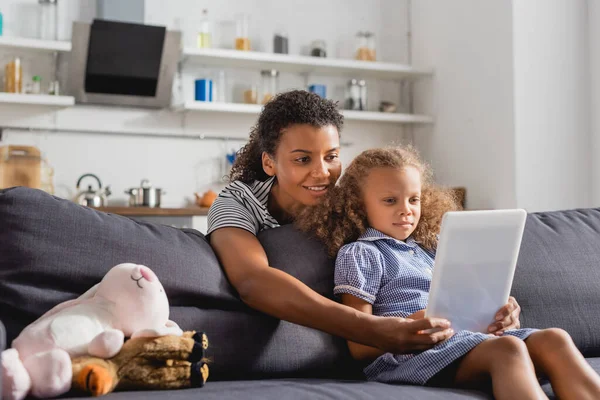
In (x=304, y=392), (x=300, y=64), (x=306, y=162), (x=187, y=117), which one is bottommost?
(x=304, y=392)

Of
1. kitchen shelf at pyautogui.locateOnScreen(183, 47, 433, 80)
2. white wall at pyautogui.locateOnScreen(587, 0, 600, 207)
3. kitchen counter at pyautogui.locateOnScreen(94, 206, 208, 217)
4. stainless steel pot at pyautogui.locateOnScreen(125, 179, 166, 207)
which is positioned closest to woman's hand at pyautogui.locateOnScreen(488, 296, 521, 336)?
kitchen counter at pyautogui.locateOnScreen(94, 206, 208, 217)

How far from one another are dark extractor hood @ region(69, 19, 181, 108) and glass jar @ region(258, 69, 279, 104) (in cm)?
65

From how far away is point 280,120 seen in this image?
206 cm

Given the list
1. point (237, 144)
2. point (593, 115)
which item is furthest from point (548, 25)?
point (237, 144)

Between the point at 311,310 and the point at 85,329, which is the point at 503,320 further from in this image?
the point at 85,329

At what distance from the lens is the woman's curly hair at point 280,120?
203cm

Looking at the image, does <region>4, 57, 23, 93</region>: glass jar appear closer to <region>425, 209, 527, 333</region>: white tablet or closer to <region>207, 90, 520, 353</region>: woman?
<region>207, 90, 520, 353</region>: woman

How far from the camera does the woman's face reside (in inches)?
78.5

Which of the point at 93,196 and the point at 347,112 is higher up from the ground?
the point at 347,112

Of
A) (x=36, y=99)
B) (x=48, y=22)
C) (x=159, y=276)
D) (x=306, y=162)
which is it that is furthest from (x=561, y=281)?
(x=48, y=22)

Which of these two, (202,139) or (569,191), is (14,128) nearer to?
(202,139)

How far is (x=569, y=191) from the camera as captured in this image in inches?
192

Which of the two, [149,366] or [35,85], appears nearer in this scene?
[149,366]

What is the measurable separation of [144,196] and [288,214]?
9.22ft
